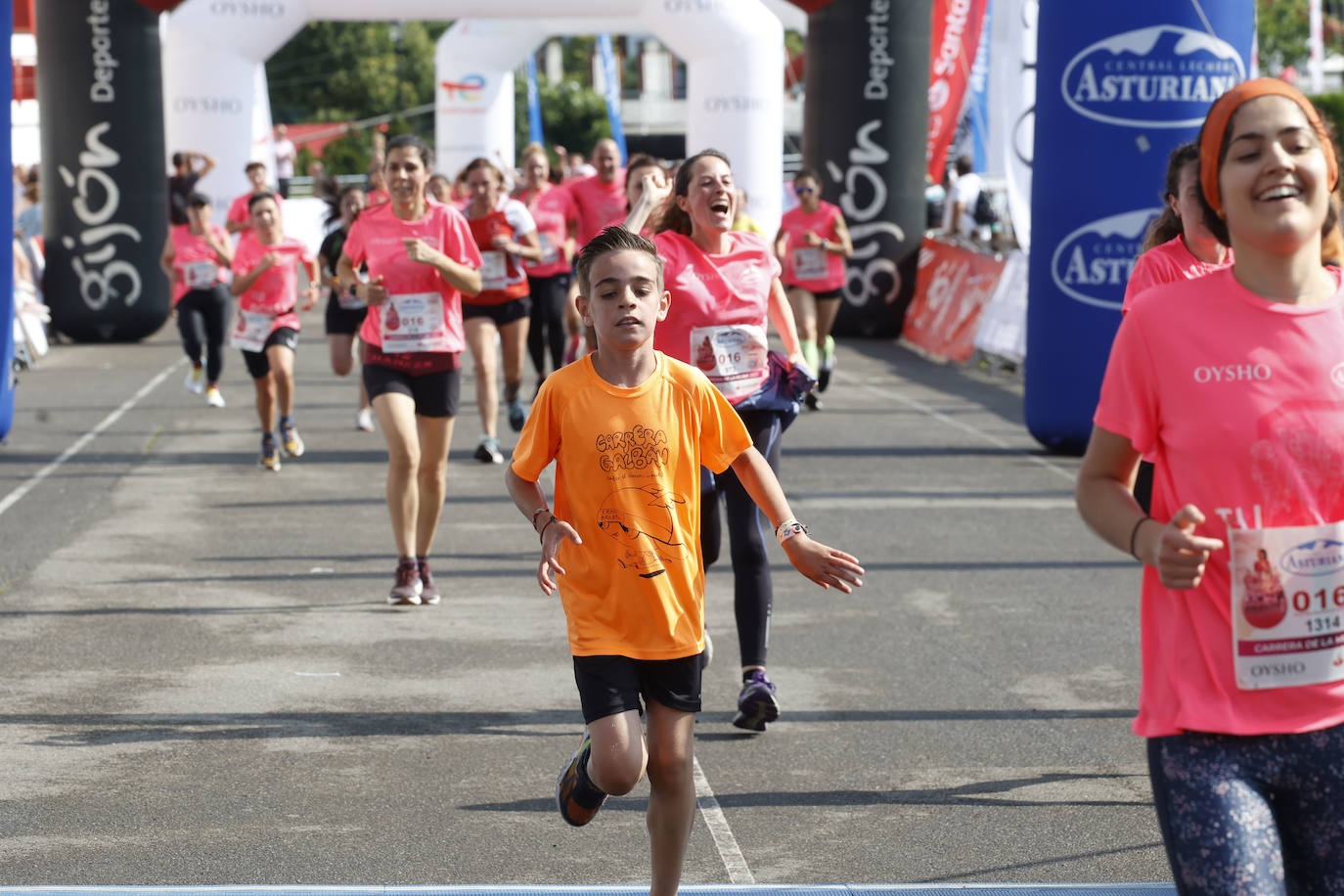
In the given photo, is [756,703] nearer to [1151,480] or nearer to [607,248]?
[1151,480]

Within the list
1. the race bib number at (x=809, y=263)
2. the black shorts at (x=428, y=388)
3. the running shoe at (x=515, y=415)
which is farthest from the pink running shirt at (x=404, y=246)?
the race bib number at (x=809, y=263)

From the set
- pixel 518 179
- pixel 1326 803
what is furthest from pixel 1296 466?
pixel 518 179

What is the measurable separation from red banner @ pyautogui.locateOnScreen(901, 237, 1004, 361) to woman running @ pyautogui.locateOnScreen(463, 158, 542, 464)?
22.6 feet

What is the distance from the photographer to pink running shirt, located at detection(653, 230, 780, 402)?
577 centimetres

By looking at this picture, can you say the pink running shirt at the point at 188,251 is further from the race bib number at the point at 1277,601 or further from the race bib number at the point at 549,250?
the race bib number at the point at 1277,601

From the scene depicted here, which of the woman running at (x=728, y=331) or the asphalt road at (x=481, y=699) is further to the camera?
the woman running at (x=728, y=331)

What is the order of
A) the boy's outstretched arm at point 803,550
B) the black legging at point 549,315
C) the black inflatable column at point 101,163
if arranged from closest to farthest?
the boy's outstretched arm at point 803,550 < the black legging at point 549,315 < the black inflatable column at point 101,163

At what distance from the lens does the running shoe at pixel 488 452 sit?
11609 millimetres

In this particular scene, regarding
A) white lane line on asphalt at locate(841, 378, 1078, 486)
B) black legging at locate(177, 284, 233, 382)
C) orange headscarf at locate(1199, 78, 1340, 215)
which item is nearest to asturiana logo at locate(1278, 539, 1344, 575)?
orange headscarf at locate(1199, 78, 1340, 215)

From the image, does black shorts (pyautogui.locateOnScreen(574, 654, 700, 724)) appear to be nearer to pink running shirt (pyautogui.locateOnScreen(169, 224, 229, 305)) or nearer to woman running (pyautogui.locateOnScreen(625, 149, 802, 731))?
woman running (pyautogui.locateOnScreen(625, 149, 802, 731))

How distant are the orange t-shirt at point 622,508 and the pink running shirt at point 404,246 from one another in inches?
159

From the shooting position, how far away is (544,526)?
147 inches

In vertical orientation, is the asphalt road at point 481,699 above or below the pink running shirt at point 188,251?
below

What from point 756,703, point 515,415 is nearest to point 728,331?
point 756,703
